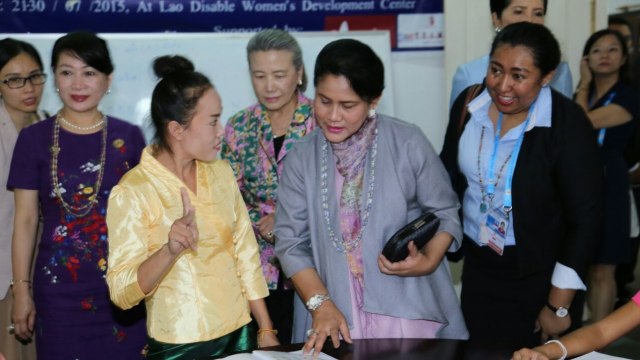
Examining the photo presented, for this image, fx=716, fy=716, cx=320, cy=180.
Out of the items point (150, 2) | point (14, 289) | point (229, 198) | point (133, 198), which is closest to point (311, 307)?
point (229, 198)

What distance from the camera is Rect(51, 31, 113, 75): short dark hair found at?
2.48 meters

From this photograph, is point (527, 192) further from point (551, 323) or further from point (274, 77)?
point (274, 77)

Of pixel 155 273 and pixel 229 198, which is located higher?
pixel 229 198

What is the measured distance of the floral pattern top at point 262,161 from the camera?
269 cm

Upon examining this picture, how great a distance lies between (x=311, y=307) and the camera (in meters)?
1.96

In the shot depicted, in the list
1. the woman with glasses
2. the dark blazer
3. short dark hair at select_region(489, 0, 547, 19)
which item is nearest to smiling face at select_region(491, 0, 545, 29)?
short dark hair at select_region(489, 0, 547, 19)

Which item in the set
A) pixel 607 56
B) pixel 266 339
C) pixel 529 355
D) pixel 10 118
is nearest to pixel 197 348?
pixel 266 339

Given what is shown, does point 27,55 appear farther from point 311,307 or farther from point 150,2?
point 311,307

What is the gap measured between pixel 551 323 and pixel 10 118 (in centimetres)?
218

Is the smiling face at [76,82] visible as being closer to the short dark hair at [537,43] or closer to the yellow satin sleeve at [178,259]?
the yellow satin sleeve at [178,259]

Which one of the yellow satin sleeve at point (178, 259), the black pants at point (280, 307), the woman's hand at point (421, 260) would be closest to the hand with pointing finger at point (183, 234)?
the yellow satin sleeve at point (178, 259)

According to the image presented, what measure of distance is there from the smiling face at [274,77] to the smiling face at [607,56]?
1.92 metres

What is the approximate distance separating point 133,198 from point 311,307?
0.56 metres

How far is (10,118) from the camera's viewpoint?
2.87 metres
